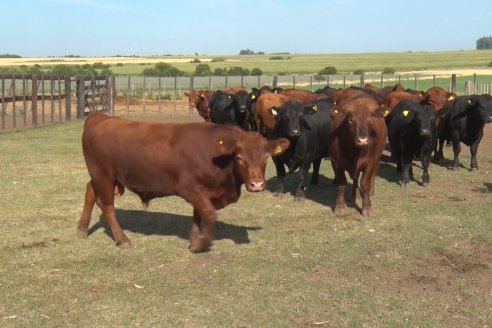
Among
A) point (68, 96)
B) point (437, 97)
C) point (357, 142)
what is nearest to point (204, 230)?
point (357, 142)

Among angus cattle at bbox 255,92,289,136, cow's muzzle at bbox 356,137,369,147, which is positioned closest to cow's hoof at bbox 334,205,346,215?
cow's muzzle at bbox 356,137,369,147

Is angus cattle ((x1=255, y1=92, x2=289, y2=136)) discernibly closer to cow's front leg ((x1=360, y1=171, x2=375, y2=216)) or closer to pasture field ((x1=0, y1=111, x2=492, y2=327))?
pasture field ((x1=0, y1=111, x2=492, y2=327))

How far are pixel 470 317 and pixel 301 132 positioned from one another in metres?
4.59

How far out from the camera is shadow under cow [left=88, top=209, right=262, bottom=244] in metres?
6.73

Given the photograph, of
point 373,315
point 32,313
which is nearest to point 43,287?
point 32,313

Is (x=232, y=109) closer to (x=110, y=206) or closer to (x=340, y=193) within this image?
(x=340, y=193)

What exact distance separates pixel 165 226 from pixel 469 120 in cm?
710

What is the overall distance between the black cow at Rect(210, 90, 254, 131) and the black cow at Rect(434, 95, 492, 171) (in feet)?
14.9

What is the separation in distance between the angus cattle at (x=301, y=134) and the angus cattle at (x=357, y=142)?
0.62 metres

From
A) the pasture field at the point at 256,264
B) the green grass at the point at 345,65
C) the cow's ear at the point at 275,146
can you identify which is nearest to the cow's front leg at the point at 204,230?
the pasture field at the point at 256,264

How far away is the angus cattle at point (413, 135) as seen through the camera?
9383 millimetres

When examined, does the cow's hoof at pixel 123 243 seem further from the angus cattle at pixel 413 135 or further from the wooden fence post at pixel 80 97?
the wooden fence post at pixel 80 97

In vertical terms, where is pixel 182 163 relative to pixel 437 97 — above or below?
below

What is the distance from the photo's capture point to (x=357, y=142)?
7.19 meters
